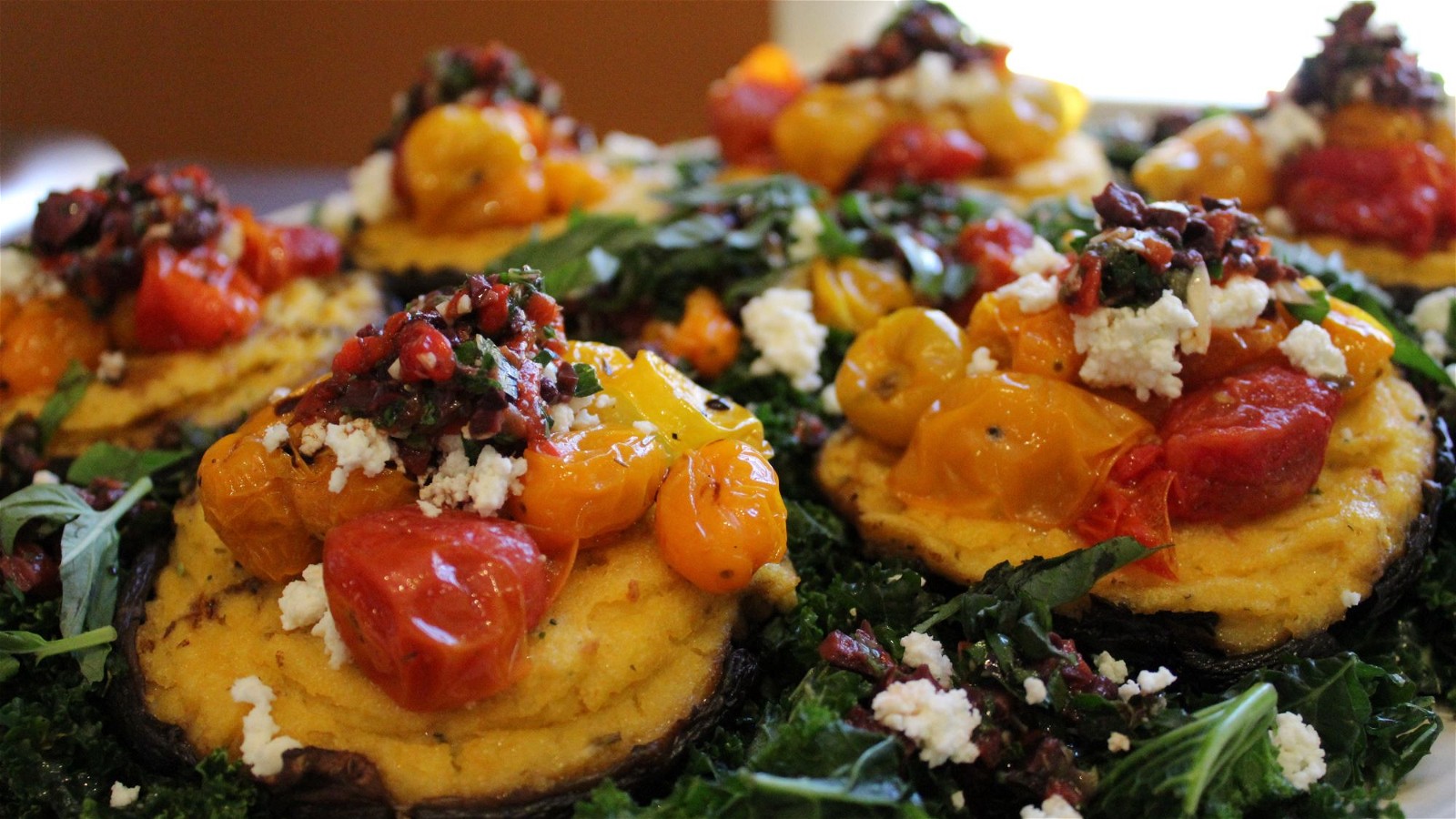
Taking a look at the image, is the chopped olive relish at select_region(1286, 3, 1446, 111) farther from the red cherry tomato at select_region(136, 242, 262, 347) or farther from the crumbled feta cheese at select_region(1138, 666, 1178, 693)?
the red cherry tomato at select_region(136, 242, 262, 347)

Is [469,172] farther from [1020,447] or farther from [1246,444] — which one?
[1246,444]

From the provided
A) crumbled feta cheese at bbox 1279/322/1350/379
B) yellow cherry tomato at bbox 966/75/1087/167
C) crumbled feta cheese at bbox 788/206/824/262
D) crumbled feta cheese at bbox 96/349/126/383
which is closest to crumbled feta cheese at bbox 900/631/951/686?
crumbled feta cheese at bbox 1279/322/1350/379

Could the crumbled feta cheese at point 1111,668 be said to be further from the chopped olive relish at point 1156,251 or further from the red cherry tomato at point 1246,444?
the chopped olive relish at point 1156,251

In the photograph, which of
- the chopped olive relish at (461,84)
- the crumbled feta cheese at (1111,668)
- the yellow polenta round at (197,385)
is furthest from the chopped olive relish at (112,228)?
the crumbled feta cheese at (1111,668)

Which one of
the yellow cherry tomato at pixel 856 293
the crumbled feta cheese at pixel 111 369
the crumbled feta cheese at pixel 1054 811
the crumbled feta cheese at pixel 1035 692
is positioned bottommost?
the crumbled feta cheese at pixel 1054 811

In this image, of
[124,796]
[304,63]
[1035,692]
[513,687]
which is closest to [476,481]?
[513,687]

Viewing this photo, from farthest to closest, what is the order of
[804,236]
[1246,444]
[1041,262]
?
[804,236] → [1041,262] → [1246,444]

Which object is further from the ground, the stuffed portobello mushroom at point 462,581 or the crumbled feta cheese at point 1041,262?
the crumbled feta cheese at point 1041,262
